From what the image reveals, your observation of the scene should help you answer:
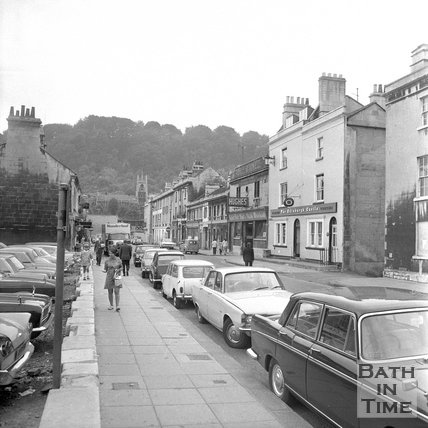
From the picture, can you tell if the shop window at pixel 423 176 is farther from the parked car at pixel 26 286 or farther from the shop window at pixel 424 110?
the parked car at pixel 26 286

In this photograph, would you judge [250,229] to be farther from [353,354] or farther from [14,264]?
[353,354]

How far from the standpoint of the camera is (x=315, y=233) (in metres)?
27.7

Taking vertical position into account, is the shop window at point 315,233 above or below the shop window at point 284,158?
below

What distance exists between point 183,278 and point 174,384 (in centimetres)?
694

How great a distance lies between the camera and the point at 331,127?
26453 mm

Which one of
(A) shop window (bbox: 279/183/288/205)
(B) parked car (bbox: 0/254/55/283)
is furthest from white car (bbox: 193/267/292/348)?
(A) shop window (bbox: 279/183/288/205)

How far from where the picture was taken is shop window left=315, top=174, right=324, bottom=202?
90.1 ft

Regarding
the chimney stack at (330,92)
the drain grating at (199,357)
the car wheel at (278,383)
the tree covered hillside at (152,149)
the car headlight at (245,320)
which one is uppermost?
the tree covered hillside at (152,149)

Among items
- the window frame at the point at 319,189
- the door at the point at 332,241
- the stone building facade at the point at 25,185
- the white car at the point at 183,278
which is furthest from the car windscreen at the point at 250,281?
the stone building facade at the point at 25,185

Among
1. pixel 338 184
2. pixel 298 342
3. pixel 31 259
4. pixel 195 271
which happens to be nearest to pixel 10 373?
pixel 298 342

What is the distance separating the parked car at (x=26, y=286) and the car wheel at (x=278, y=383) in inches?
224

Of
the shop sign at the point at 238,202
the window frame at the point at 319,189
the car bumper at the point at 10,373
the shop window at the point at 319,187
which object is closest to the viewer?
the car bumper at the point at 10,373

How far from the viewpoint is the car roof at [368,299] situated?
4234mm

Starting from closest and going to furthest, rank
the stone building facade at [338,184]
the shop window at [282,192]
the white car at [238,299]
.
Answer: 1. the white car at [238,299]
2. the stone building facade at [338,184]
3. the shop window at [282,192]
